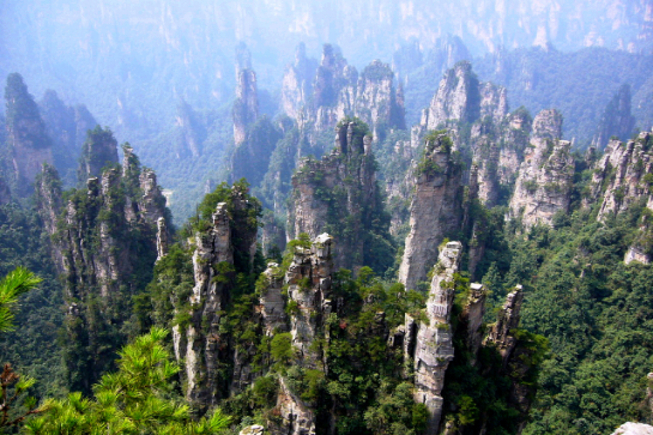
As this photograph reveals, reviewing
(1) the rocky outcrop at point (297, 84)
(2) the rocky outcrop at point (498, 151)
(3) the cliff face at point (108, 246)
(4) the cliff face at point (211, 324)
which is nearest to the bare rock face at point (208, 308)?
(4) the cliff face at point (211, 324)

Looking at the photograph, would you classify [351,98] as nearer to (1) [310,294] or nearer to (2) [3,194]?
(2) [3,194]

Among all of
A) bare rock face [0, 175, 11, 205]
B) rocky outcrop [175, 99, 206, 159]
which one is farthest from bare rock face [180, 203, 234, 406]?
rocky outcrop [175, 99, 206, 159]

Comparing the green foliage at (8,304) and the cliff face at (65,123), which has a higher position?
the cliff face at (65,123)

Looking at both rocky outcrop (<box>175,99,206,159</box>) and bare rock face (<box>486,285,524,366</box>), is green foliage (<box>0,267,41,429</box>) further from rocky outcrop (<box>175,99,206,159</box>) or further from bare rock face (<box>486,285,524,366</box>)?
rocky outcrop (<box>175,99,206,159</box>)

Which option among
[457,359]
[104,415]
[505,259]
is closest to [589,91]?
[505,259]

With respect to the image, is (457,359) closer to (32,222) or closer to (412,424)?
(412,424)

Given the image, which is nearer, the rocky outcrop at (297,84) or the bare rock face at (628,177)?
the bare rock face at (628,177)

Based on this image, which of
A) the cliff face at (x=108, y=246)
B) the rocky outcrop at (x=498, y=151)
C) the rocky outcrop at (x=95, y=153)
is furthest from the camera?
the rocky outcrop at (x=498, y=151)

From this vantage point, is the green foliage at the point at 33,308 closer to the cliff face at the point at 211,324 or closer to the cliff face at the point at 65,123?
the cliff face at the point at 211,324
